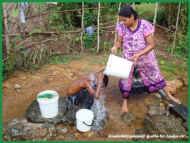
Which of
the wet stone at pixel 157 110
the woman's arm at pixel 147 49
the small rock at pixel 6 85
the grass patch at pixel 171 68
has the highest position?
the woman's arm at pixel 147 49

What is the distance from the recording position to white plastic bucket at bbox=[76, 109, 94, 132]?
379cm

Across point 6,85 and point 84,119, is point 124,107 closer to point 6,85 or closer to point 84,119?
point 84,119

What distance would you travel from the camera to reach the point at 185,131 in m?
3.77

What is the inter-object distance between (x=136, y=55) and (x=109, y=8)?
2780 millimetres

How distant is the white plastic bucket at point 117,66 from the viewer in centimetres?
383

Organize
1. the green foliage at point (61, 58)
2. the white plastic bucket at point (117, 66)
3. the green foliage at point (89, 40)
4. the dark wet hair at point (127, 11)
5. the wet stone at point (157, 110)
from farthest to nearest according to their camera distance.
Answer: the green foliage at point (89, 40)
the green foliage at point (61, 58)
the wet stone at point (157, 110)
the white plastic bucket at point (117, 66)
the dark wet hair at point (127, 11)

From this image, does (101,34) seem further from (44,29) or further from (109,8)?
(44,29)

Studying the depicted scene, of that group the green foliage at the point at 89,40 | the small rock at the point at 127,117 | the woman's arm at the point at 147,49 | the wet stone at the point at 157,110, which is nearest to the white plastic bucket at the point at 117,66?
the woman's arm at the point at 147,49

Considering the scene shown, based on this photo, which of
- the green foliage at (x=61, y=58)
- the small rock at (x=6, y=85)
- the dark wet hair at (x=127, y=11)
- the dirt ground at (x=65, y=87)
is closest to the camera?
the dark wet hair at (x=127, y=11)

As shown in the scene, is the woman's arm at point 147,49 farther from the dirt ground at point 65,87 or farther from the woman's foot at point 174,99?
the woman's foot at point 174,99

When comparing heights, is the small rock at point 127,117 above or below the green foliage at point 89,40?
below

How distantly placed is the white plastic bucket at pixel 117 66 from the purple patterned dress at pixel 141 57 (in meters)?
0.28

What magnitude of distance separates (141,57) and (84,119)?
1105 mm

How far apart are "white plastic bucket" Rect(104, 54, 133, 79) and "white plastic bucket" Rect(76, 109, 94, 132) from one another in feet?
1.73
